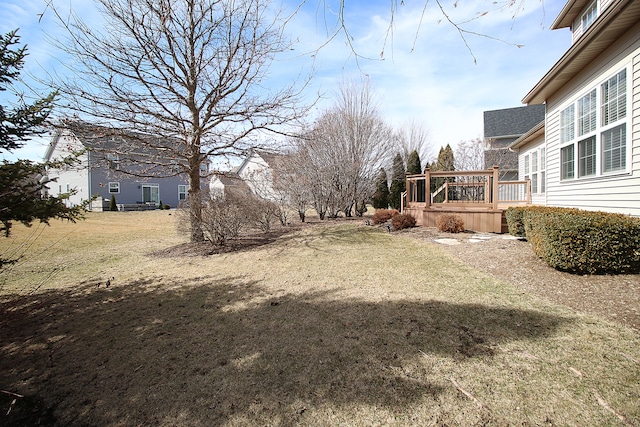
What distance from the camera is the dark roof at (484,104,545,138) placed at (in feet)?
75.9

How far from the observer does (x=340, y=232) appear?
35.6 ft

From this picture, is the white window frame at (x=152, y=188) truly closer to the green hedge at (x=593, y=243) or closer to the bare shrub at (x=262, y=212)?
the bare shrub at (x=262, y=212)

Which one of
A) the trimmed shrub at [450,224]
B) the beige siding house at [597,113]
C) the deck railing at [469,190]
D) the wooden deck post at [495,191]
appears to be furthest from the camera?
the deck railing at [469,190]

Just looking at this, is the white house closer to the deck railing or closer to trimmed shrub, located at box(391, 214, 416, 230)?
trimmed shrub, located at box(391, 214, 416, 230)

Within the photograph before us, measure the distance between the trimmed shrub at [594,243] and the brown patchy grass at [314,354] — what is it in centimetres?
104

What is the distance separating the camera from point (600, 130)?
5727mm

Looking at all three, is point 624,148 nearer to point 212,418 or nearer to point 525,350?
point 525,350

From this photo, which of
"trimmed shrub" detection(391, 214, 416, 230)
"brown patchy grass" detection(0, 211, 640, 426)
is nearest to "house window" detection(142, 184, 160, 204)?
"brown patchy grass" detection(0, 211, 640, 426)

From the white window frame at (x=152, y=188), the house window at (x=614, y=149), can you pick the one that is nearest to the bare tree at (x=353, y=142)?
the house window at (x=614, y=149)

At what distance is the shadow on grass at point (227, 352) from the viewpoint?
2225mm

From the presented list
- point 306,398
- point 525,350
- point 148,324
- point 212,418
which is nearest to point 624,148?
point 525,350

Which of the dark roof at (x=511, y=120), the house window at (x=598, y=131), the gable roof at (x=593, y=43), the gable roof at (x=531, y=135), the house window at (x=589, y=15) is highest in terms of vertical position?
the dark roof at (x=511, y=120)

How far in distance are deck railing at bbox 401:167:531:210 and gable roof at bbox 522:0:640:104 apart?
2.72 m

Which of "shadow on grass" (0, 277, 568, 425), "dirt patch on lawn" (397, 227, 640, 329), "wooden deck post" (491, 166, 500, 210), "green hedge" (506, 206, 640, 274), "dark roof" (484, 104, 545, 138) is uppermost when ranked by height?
"dark roof" (484, 104, 545, 138)
